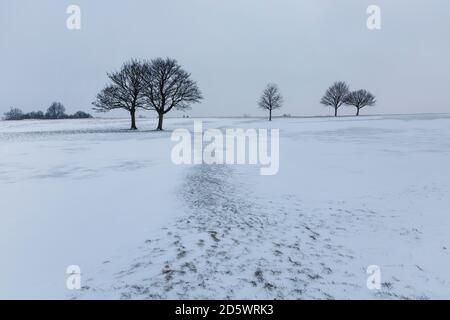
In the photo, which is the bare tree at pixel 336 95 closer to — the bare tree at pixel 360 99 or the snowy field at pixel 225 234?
the bare tree at pixel 360 99

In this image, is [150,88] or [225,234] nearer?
[225,234]

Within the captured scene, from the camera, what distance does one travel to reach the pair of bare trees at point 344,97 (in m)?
71.2

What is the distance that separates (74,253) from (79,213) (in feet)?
6.83

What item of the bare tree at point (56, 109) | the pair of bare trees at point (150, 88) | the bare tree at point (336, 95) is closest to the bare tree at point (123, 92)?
the pair of bare trees at point (150, 88)

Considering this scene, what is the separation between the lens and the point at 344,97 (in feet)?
233

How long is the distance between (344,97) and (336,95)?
221 cm

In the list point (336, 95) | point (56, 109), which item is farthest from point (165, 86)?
→ point (56, 109)

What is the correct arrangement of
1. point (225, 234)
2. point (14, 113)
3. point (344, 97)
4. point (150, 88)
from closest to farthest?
point (225, 234)
point (150, 88)
point (344, 97)
point (14, 113)

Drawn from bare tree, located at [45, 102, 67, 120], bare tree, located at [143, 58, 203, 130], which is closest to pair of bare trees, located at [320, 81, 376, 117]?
bare tree, located at [143, 58, 203, 130]

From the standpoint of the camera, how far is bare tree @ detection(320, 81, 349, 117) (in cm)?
7106

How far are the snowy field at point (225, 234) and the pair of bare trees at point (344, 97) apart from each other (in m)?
67.0

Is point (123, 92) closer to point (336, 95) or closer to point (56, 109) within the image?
point (336, 95)

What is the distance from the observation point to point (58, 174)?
10641mm
